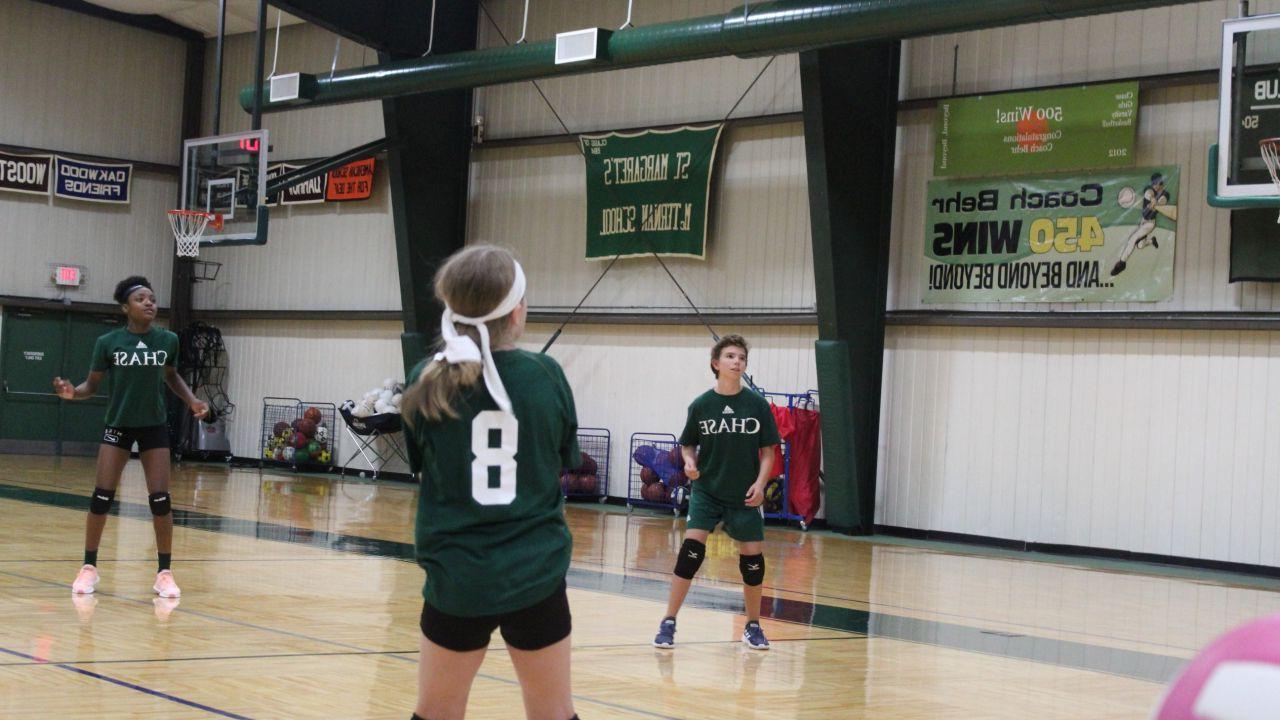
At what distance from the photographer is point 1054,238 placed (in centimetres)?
1625

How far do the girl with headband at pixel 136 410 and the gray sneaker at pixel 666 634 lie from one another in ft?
10.5

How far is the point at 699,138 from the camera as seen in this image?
19.5m

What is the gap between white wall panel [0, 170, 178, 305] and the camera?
25.3 metres

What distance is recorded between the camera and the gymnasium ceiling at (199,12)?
81.6 ft

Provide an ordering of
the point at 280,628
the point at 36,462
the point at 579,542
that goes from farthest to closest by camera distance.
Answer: the point at 36,462, the point at 579,542, the point at 280,628

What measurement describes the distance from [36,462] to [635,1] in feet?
42.4

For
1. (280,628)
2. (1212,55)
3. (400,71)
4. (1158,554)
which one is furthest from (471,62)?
(280,628)

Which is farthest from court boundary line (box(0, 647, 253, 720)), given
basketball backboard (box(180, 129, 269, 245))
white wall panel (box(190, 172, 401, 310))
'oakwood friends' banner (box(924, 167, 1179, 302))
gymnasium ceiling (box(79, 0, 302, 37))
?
gymnasium ceiling (box(79, 0, 302, 37))

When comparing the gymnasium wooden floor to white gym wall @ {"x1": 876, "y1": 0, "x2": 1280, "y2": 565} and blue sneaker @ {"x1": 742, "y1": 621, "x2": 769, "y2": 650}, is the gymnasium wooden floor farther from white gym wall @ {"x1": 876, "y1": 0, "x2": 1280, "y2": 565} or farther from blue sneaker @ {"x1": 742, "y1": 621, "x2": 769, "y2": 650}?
white gym wall @ {"x1": 876, "y1": 0, "x2": 1280, "y2": 565}

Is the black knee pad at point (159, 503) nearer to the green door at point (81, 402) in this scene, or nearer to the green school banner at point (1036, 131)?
the green school banner at point (1036, 131)

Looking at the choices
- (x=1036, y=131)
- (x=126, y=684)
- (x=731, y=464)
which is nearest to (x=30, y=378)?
(x=1036, y=131)

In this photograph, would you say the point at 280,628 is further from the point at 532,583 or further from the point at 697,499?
the point at 532,583

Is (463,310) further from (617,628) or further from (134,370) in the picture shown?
(134,370)

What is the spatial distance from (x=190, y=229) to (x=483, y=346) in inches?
636
